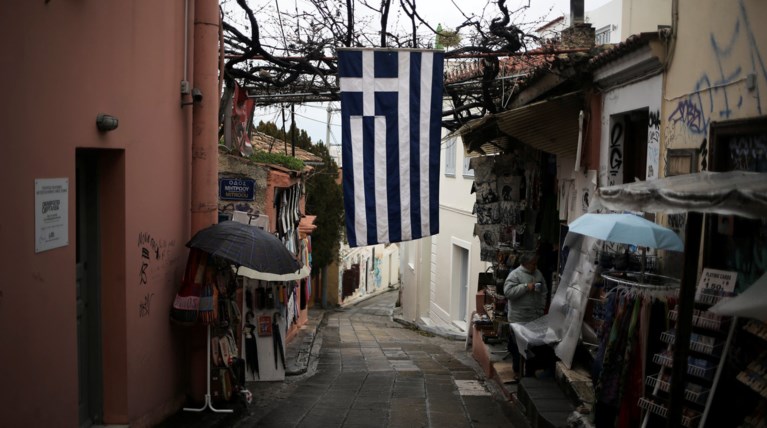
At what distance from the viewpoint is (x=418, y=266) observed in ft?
90.4

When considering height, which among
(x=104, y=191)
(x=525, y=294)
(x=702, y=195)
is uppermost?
(x=702, y=195)

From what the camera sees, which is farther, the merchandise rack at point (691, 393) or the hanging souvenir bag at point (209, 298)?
the hanging souvenir bag at point (209, 298)

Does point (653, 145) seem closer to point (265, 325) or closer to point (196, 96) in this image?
point (196, 96)

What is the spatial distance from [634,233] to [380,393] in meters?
5.25

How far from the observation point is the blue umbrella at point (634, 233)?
6.96 metres

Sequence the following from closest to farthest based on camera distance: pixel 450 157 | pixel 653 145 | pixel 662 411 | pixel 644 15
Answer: pixel 662 411 → pixel 653 145 → pixel 644 15 → pixel 450 157

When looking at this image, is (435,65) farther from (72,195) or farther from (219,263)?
(72,195)

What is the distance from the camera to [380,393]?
11094 mm

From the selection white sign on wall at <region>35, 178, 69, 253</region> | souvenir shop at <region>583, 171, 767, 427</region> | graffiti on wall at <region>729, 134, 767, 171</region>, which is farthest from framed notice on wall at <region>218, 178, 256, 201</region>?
graffiti on wall at <region>729, 134, 767, 171</region>

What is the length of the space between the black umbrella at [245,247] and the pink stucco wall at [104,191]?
0.46m

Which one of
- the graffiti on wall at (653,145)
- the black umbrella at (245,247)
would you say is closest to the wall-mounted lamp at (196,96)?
the black umbrella at (245,247)

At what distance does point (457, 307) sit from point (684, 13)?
53.0 feet

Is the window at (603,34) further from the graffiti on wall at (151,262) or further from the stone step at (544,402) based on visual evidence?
the graffiti on wall at (151,262)

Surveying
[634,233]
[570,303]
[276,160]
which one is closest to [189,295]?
[570,303]
